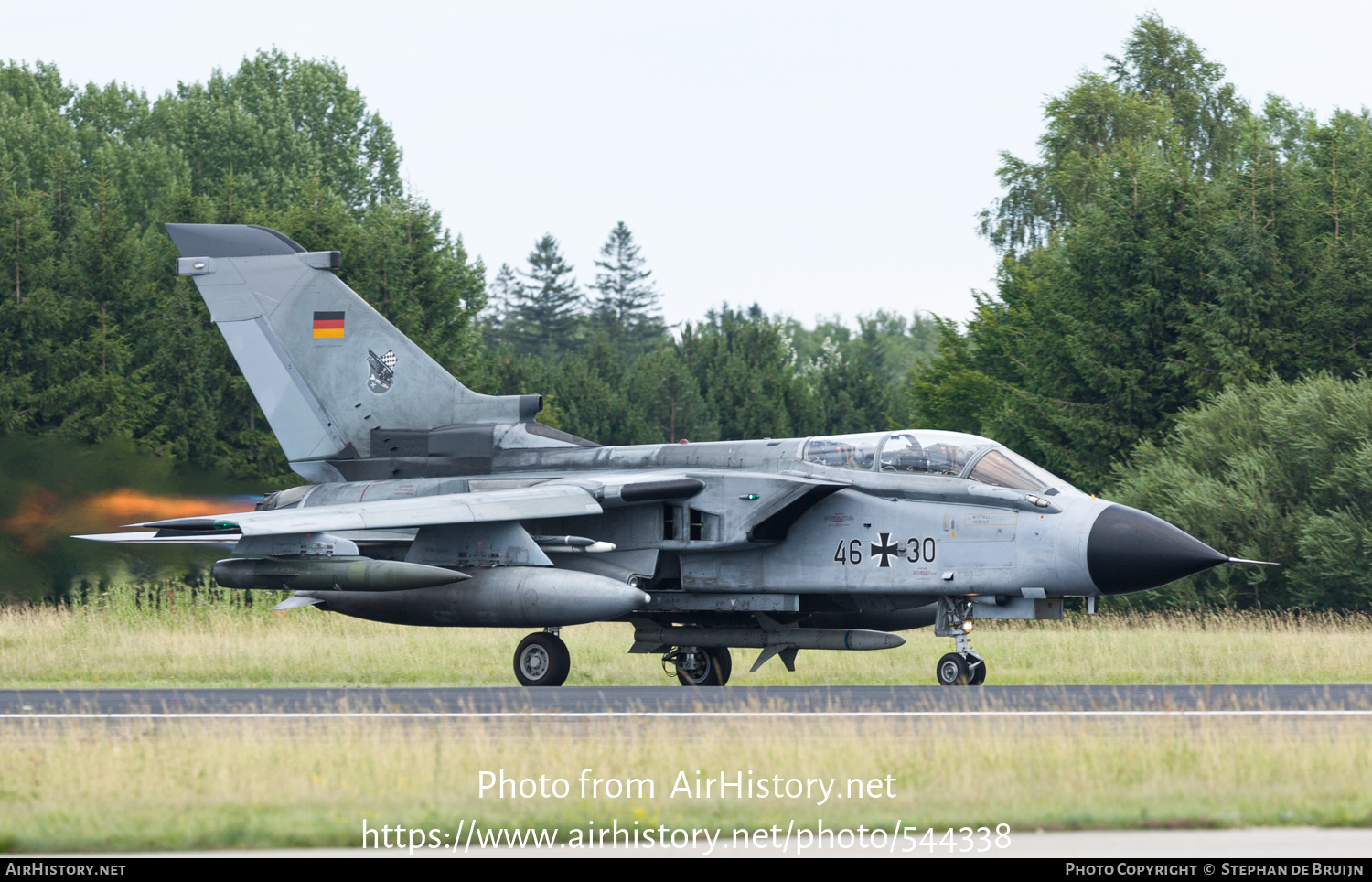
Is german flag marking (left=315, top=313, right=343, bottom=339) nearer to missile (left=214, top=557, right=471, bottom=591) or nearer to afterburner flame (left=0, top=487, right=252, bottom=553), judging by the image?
afterburner flame (left=0, top=487, right=252, bottom=553)

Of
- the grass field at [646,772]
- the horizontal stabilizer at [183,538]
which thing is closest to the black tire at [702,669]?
the horizontal stabilizer at [183,538]

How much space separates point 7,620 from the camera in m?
25.7

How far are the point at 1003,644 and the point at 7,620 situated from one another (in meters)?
15.6

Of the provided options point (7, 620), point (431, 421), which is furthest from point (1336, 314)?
point (7, 620)

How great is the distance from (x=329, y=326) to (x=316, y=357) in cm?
46

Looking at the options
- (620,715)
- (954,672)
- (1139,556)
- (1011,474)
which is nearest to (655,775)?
(620,715)

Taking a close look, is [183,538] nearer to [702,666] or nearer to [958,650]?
[702,666]

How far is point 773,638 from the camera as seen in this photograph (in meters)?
18.4

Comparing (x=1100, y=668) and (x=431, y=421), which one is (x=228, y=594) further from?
(x=1100, y=668)

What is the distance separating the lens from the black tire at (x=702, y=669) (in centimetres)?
1911

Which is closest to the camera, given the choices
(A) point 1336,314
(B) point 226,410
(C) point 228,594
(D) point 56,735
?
(D) point 56,735

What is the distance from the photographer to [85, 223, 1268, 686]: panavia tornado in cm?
1691

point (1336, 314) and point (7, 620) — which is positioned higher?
point (1336, 314)
